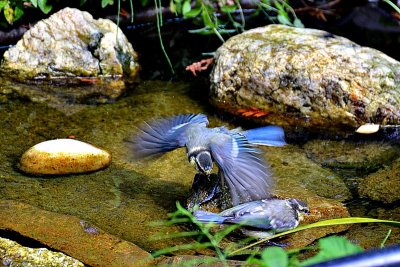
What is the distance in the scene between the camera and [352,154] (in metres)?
4.16

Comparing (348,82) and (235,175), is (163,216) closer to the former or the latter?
(235,175)

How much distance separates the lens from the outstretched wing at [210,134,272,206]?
2936 mm

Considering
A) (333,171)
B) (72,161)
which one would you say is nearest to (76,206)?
(72,161)

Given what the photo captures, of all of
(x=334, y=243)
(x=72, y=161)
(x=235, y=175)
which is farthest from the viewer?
(x=72, y=161)

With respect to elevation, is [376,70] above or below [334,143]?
above

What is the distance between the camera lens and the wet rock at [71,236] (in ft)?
8.50

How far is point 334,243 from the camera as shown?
1.55m

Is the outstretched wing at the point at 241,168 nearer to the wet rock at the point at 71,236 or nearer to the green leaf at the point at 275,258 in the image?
the wet rock at the point at 71,236

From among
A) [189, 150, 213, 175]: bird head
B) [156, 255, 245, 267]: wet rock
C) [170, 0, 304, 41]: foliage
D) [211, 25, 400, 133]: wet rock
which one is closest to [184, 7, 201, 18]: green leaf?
[170, 0, 304, 41]: foliage

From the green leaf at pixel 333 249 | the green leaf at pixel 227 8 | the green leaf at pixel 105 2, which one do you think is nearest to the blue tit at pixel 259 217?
the green leaf at pixel 333 249

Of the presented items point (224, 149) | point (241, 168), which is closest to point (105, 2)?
point (224, 149)

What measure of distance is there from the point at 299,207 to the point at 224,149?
18.8 inches

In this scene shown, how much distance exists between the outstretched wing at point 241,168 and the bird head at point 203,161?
0.11ft

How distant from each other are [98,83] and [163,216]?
7.97 ft
